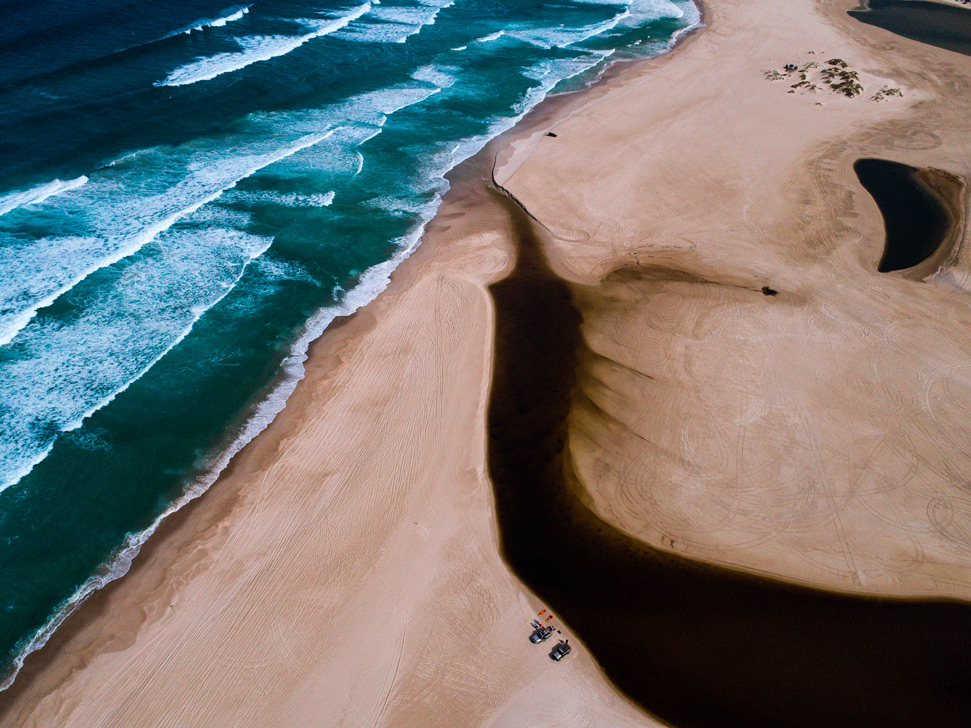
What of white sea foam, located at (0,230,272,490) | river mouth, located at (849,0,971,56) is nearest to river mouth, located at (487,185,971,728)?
white sea foam, located at (0,230,272,490)

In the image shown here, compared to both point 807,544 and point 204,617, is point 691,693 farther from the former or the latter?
point 204,617

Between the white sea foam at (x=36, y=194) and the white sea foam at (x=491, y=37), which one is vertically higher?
the white sea foam at (x=491, y=37)

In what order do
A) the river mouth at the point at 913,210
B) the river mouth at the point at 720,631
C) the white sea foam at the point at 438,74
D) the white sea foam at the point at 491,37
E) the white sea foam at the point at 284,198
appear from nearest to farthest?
the river mouth at the point at 720,631 < the river mouth at the point at 913,210 < the white sea foam at the point at 284,198 < the white sea foam at the point at 438,74 < the white sea foam at the point at 491,37

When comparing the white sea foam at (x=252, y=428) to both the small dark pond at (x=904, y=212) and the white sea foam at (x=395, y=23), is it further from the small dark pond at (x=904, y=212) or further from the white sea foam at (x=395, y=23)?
the white sea foam at (x=395, y=23)

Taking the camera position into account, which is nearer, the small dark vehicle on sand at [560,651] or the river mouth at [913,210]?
the small dark vehicle on sand at [560,651]

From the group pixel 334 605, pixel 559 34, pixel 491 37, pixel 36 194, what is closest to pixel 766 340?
pixel 334 605

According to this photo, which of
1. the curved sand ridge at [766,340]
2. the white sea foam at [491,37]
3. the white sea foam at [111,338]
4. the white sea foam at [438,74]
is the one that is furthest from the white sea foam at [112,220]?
the white sea foam at [491,37]

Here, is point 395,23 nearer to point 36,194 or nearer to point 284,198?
point 284,198
